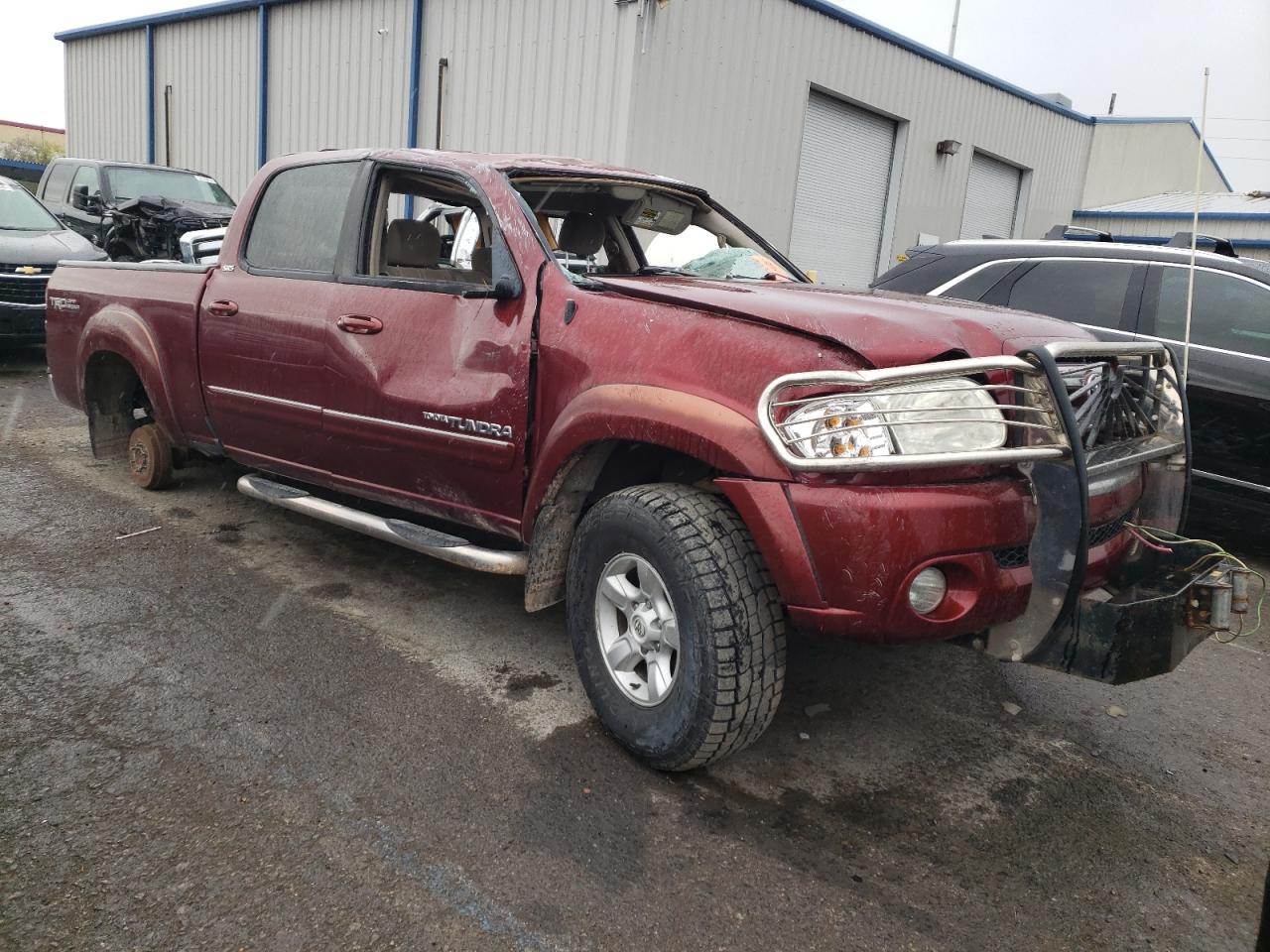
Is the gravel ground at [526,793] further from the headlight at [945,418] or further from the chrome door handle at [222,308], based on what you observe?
the chrome door handle at [222,308]

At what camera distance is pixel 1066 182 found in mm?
18500

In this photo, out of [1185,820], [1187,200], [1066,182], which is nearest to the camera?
[1185,820]

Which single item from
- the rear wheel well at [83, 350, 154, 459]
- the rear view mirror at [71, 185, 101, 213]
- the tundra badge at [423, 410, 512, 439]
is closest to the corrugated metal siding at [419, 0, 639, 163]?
the rear view mirror at [71, 185, 101, 213]

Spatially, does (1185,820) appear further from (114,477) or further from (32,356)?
(32,356)

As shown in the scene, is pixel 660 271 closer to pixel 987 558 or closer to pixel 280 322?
pixel 280 322

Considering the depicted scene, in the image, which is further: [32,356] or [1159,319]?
[32,356]

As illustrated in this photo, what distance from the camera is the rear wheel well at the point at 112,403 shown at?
524 cm

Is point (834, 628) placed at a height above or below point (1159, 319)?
below

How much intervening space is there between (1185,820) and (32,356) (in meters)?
10.7

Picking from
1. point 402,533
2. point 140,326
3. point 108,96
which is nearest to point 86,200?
point 140,326

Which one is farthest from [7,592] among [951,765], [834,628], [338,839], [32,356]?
[32,356]

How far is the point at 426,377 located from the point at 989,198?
1558cm

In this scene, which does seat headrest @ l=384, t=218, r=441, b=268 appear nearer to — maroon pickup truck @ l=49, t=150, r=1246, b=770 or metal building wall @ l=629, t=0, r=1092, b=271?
maroon pickup truck @ l=49, t=150, r=1246, b=770

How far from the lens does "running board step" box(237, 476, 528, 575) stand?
3219 millimetres
